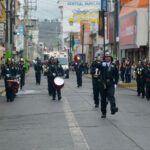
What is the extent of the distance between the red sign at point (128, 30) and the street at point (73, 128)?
32793 millimetres

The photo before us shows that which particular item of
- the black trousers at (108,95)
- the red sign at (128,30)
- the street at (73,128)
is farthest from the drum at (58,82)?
the red sign at (128,30)

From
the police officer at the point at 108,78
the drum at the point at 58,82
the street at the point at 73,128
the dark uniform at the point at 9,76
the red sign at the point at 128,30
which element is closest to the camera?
the street at the point at 73,128

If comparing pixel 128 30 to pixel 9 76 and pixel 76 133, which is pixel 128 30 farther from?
pixel 76 133

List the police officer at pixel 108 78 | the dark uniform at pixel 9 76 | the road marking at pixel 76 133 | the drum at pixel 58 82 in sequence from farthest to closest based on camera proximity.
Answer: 1. the dark uniform at pixel 9 76
2. the drum at pixel 58 82
3. the police officer at pixel 108 78
4. the road marking at pixel 76 133

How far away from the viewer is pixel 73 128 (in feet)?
50.6

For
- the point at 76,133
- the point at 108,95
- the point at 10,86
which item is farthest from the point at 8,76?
the point at 76,133

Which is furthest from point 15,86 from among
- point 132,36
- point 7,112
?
point 132,36

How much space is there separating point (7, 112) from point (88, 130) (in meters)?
6.74

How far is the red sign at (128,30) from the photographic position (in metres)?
55.7

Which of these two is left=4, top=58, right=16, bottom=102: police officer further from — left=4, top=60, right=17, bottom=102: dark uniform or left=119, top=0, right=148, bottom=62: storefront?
left=119, top=0, right=148, bottom=62: storefront

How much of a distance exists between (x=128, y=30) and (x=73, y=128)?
4372cm

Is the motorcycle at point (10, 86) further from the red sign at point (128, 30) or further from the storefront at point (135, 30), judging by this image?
the red sign at point (128, 30)

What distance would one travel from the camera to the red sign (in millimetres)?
55656

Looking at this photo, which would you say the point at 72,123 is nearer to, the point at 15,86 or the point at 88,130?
the point at 88,130
